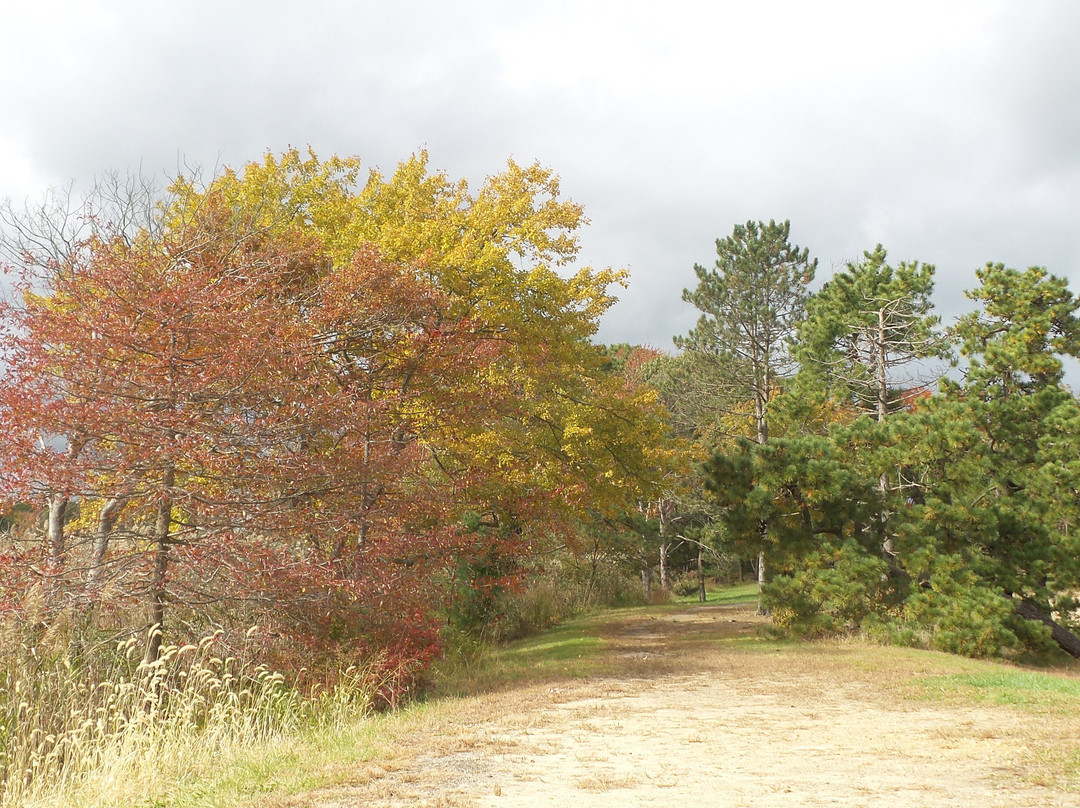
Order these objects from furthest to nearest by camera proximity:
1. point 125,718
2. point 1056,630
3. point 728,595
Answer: point 728,595 < point 1056,630 < point 125,718

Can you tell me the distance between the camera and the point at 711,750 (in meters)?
6.36

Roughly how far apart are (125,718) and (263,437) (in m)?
2.99

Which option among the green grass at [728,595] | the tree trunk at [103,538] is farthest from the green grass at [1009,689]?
the green grass at [728,595]

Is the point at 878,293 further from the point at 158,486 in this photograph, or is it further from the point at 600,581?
the point at 158,486

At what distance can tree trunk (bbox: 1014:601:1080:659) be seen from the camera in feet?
48.1

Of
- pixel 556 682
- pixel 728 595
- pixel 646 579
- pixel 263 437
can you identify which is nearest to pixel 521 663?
pixel 556 682

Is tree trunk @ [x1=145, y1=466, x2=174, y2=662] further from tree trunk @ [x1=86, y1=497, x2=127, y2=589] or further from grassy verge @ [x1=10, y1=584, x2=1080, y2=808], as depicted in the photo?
grassy verge @ [x1=10, y1=584, x2=1080, y2=808]

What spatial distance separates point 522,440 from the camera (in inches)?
575

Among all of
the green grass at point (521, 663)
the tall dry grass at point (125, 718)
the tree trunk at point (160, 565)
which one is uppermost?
the tree trunk at point (160, 565)

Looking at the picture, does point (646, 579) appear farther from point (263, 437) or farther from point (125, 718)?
point (125, 718)

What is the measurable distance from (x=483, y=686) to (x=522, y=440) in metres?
5.46

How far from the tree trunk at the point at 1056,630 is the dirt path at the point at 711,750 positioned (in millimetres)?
5877

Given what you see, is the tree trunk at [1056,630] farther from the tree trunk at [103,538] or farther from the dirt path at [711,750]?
the tree trunk at [103,538]

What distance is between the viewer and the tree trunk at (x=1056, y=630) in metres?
14.6
